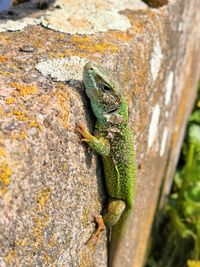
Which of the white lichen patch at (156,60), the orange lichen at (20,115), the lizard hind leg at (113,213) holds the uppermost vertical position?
the orange lichen at (20,115)

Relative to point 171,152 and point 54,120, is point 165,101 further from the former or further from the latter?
point 54,120

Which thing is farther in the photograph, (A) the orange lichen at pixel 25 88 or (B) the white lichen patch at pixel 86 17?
(B) the white lichen patch at pixel 86 17

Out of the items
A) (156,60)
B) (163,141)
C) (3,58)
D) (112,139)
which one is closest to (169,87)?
(163,141)

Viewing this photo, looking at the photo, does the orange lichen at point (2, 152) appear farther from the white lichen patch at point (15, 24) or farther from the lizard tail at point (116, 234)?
the lizard tail at point (116, 234)

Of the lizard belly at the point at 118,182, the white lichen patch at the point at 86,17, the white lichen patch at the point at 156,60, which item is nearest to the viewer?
the lizard belly at the point at 118,182

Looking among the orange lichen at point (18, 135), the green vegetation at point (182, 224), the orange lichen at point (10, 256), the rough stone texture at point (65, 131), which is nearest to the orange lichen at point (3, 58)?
the rough stone texture at point (65, 131)

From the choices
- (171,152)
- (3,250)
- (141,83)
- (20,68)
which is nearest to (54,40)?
(20,68)
